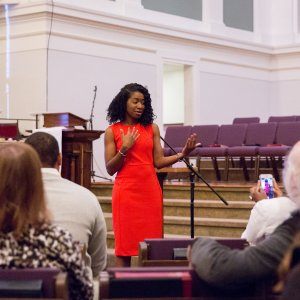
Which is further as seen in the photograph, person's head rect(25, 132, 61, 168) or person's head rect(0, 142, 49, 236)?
person's head rect(25, 132, 61, 168)

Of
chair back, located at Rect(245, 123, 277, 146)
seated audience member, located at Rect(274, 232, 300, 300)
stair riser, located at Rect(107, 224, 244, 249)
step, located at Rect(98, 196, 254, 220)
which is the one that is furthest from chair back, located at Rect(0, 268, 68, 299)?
chair back, located at Rect(245, 123, 277, 146)

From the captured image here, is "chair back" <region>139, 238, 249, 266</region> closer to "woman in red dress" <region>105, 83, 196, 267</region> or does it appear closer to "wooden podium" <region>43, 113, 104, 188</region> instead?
"woman in red dress" <region>105, 83, 196, 267</region>

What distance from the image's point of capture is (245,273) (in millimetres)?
2254

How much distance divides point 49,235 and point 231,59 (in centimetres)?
1284

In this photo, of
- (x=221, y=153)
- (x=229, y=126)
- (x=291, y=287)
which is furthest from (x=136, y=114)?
(x=229, y=126)

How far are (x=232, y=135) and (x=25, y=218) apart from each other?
8693mm

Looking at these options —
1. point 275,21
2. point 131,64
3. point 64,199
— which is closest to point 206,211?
point 64,199

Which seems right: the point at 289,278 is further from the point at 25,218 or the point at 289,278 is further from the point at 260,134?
the point at 260,134

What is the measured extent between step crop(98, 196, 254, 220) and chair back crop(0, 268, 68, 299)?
17.7ft

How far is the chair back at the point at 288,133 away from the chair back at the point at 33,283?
8.22 metres

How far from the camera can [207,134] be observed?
11.1 m

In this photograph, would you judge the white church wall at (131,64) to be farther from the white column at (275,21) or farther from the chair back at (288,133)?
the chair back at (288,133)

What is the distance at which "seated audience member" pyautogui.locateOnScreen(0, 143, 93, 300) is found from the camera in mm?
2330

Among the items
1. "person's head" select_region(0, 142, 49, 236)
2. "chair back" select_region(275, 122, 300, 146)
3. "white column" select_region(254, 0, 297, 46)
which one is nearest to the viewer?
"person's head" select_region(0, 142, 49, 236)
